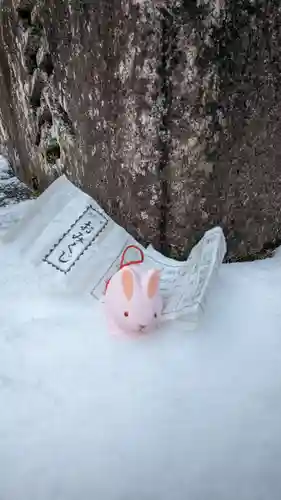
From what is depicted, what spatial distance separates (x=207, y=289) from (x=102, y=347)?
0.67 feet

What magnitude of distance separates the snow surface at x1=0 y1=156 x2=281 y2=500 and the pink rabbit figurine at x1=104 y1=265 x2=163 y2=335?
27mm

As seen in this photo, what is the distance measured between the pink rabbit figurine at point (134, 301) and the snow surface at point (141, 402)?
27 mm

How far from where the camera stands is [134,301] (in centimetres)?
84

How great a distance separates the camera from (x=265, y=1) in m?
0.88

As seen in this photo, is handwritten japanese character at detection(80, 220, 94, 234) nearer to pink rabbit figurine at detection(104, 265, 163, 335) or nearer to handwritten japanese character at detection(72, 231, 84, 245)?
handwritten japanese character at detection(72, 231, 84, 245)

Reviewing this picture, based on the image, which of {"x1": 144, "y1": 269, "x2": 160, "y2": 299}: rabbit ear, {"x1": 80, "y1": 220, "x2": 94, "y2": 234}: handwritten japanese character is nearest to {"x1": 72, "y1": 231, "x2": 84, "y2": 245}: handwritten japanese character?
{"x1": 80, "y1": 220, "x2": 94, "y2": 234}: handwritten japanese character

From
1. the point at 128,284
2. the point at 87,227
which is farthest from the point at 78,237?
the point at 128,284

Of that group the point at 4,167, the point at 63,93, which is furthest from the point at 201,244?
the point at 4,167

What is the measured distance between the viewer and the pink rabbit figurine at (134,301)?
2.74 ft

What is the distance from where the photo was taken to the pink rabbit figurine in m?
0.83

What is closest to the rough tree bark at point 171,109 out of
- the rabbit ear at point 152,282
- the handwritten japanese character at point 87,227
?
the handwritten japanese character at point 87,227

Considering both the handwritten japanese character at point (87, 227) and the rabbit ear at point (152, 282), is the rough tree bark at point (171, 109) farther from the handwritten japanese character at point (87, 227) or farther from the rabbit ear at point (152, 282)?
the rabbit ear at point (152, 282)

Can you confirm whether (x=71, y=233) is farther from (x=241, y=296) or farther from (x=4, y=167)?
(x=4, y=167)

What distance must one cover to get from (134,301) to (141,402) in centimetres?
17
